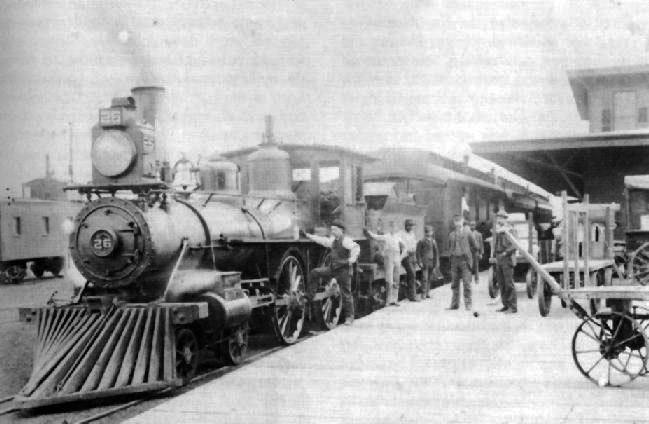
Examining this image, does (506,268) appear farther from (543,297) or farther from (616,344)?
(616,344)

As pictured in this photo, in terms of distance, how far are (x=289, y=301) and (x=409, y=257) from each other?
411 centimetres

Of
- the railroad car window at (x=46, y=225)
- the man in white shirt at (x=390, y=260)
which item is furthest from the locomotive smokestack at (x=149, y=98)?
the railroad car window at (x=46, y=225)

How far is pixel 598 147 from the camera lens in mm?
13891

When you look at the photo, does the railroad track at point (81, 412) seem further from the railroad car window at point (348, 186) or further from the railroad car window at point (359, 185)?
the railroad car window at point (359, 185)

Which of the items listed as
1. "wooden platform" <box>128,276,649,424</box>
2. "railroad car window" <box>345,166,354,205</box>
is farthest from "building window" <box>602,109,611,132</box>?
"wooden platform" <box>128,276,649,424</box>

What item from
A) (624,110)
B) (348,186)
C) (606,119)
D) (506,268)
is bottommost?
(506,268)

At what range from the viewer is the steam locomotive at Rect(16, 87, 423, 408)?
695 cm

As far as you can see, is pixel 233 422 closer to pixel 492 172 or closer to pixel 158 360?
pixel 158 360

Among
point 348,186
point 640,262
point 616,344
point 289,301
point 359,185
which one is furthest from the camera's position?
point 640,262

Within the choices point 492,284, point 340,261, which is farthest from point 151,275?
point 492,284

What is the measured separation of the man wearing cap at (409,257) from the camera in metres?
12.9

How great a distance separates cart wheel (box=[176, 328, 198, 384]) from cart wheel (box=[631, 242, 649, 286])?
8.17 metres

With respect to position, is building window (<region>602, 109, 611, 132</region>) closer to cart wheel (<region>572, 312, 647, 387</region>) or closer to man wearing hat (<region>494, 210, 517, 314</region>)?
man wearing hat (<region>494, 210, 517, 314</region>)

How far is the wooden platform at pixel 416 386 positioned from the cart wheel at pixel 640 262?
4.64 metres
